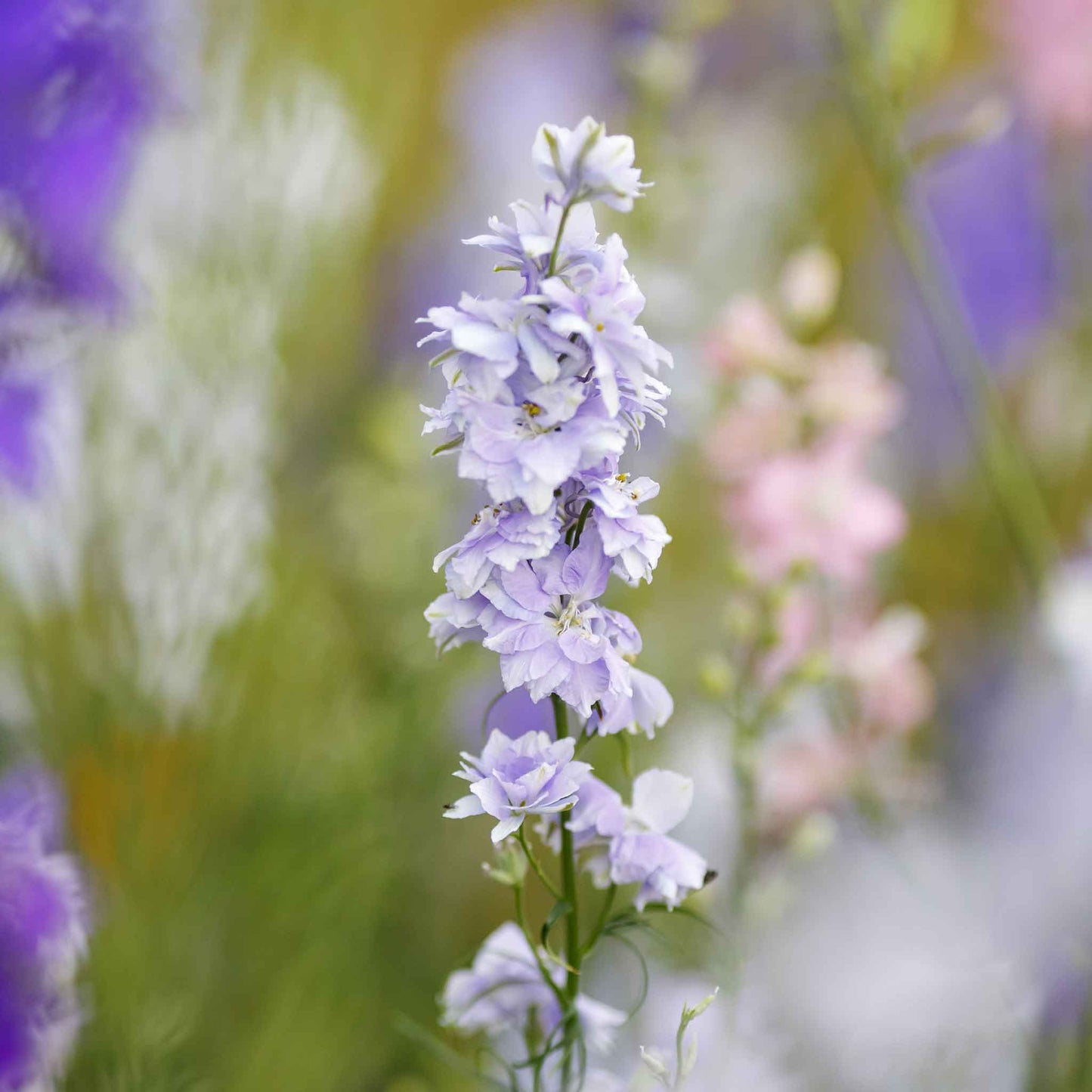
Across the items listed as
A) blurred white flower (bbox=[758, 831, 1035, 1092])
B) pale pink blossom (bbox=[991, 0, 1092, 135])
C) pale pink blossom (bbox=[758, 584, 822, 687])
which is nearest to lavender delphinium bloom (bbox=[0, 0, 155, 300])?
pale pink blossom (bbox=[758, 584, 822, 687])

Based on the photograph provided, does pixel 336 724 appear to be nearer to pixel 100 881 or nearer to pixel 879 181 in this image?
pixel 100 881

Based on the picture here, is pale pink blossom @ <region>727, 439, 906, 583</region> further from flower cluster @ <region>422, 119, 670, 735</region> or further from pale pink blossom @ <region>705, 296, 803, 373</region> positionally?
flower cluster @ <region>422, 119, 670, 735</region>

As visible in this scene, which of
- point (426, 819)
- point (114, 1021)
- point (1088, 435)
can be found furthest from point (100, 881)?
point (1088, 435)

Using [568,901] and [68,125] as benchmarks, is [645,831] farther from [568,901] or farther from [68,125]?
[68,125]

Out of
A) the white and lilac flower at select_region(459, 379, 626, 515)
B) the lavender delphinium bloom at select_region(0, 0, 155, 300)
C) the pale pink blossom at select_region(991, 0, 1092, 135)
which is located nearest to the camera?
the white and lilac flower at select_region(459, 379, 626, 515)

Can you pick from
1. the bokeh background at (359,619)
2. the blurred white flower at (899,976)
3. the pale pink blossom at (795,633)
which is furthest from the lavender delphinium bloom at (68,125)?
the blurred white flower at (899,976)

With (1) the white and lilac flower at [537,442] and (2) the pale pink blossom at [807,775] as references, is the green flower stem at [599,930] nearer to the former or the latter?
(1) the white and lilac flower at [537,442]
